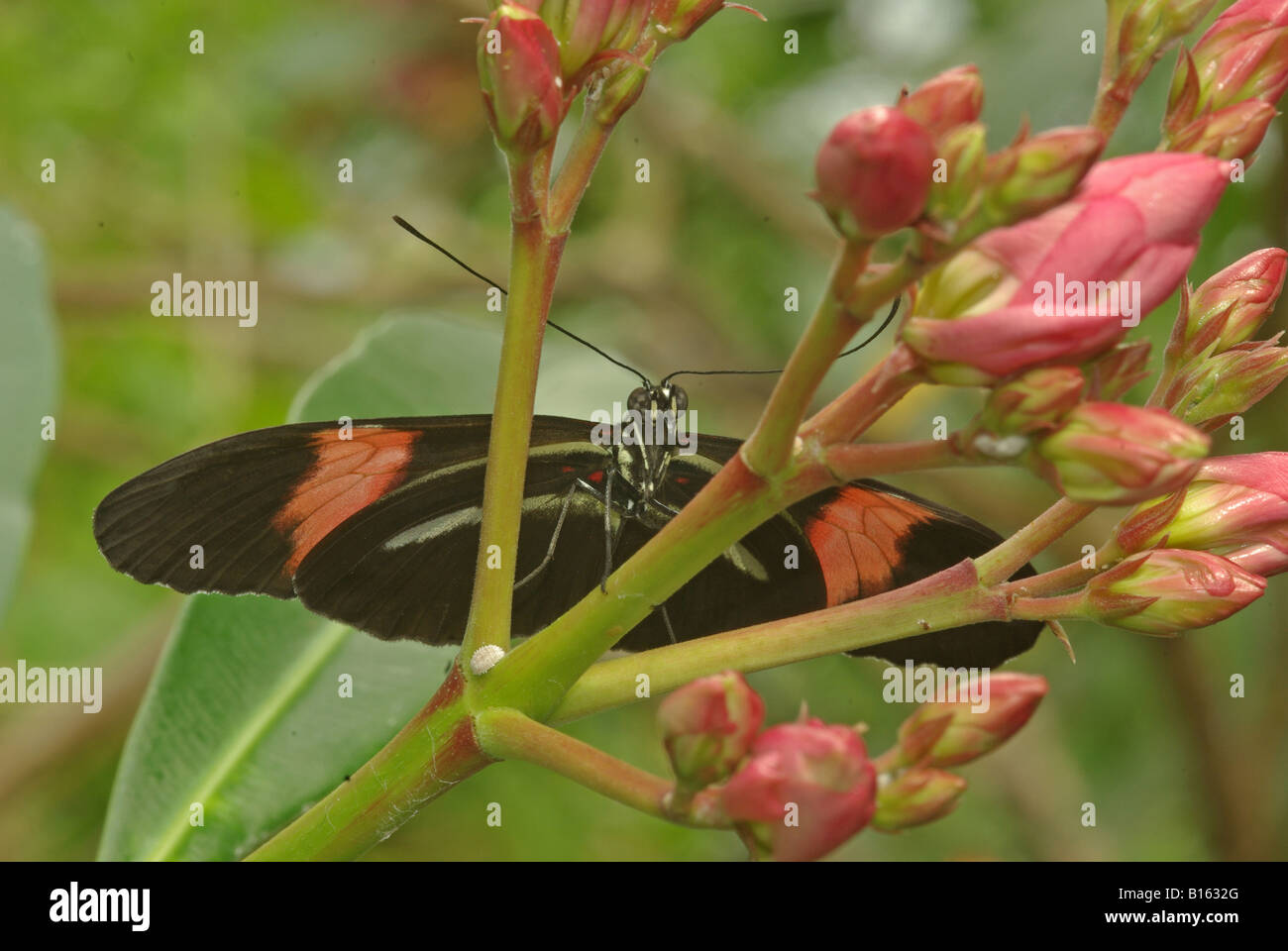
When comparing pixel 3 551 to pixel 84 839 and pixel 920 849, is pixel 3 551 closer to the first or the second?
pixel 84 839

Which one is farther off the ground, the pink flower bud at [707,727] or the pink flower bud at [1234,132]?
the pink flower bud at [1234,132]

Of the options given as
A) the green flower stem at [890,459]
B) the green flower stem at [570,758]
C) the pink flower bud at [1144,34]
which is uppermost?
the pink flower bud at [1144,34]

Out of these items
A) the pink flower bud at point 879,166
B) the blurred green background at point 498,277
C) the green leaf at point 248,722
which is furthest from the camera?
the blurred green background at point 498,277

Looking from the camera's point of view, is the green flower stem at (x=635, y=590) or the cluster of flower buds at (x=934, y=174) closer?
the cluster of flower buds at (x=934, y=174)

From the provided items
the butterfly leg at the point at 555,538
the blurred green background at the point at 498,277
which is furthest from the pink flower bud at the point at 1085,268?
the blurred green background at the point at 498,277

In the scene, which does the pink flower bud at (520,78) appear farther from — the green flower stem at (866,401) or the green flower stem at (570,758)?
the green flower stem at (570,758)

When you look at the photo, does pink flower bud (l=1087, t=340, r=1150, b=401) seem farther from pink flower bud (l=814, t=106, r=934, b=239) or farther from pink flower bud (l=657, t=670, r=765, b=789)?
pink flower bud (l=657, t=670, r=765, b=789)

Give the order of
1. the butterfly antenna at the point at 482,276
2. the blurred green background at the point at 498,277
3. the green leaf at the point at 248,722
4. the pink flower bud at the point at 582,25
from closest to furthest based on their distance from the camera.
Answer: the pink flower bud at the point at 582,25 → the butterfly antenna at the point at 482,276 → the green leaf at the point at 248,722 → the blurred green background at the point at 498,277
